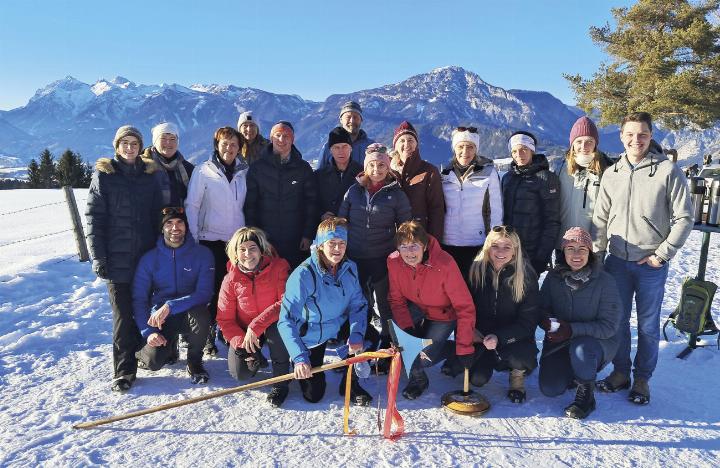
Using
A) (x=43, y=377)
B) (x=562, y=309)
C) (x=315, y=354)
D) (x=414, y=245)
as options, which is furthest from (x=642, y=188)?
A: (x=43, y=377)

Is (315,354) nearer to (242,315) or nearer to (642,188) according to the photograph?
(242,315)

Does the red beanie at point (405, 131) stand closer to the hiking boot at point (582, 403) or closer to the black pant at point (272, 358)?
the black pant at point (272, 358)

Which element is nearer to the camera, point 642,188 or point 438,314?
point 642,188

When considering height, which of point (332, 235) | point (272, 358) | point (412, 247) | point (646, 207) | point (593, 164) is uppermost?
point (593, 164)

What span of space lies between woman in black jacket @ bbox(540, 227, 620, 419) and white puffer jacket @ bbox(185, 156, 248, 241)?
2992 millimetres

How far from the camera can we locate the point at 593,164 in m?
4.34

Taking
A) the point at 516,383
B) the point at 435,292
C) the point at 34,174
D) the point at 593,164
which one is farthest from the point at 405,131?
the point at 34,174

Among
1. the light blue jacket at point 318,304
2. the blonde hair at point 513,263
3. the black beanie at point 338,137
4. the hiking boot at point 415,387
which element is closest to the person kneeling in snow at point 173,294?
the light blue jacket at point 318,304

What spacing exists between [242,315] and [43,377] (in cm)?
180

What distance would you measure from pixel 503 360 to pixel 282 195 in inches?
98.8

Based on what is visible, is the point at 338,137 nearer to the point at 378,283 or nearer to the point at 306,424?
the point at 378,283

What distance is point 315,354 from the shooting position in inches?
159

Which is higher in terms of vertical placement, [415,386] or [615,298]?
[615,298]

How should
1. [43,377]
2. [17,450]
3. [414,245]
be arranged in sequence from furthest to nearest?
[43,377] → [414,245] → [17,450]
